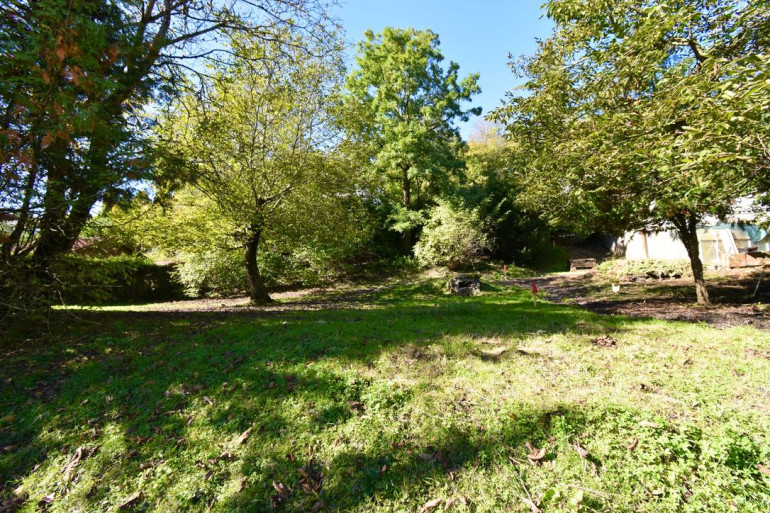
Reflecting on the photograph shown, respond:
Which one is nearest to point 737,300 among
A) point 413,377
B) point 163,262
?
point 413,377

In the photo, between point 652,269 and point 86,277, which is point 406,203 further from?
point 86,277

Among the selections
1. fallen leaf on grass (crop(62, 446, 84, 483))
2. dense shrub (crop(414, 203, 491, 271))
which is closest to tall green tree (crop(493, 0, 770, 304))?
fallen leaf on grass (crop(62, 446, 84, 483))

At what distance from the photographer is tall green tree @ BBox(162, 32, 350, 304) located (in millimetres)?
8508

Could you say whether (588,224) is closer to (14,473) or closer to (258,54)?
(258,54)

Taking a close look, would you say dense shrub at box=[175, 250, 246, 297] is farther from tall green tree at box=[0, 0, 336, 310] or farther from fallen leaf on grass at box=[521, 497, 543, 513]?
fallen leaf on grass at box=[521, 497, 543, 513]

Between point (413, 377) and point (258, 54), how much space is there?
26.5 ft

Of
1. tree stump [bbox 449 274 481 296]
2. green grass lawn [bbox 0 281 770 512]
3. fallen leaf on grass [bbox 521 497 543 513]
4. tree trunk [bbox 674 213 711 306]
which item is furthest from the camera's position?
tree stump [bbox 449 274 481 296]

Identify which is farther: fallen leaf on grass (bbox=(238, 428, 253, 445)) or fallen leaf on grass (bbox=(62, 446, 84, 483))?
fallen leaf on grass (bbox=(238, 428, 253, 445))

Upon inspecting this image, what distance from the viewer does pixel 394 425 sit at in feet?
9.68

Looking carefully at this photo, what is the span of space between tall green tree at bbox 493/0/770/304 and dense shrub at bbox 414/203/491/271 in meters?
8.73

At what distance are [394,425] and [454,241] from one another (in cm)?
1494

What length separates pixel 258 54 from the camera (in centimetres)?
782

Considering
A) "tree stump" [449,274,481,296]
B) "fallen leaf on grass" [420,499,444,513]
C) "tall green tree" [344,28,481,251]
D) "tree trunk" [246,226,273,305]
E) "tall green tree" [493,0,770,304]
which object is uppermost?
"tall green tree" [344,28,481,251]

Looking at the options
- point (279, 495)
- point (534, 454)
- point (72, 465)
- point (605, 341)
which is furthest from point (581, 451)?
point (72, 465)
